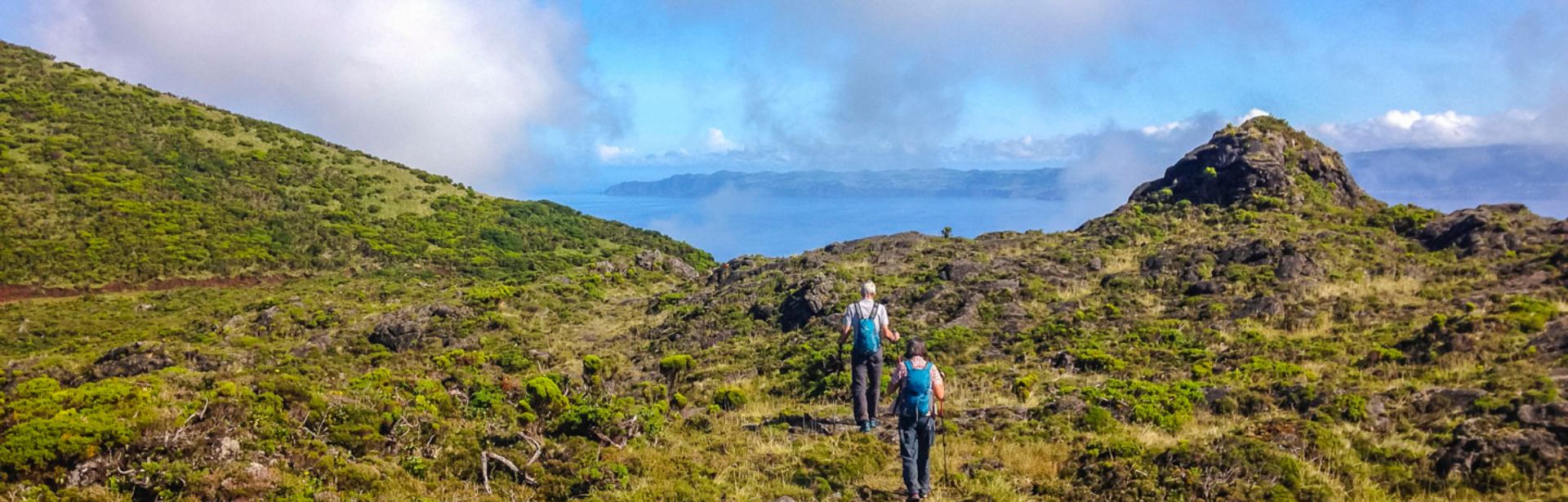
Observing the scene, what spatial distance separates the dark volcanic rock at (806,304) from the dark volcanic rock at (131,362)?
18.4m

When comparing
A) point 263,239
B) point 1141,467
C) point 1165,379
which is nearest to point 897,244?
point 1165,379

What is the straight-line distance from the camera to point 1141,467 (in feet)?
28.8

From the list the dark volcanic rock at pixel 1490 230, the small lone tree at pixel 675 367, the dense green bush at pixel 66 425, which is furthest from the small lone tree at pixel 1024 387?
the dark volcanic rock at pixel 1490 230

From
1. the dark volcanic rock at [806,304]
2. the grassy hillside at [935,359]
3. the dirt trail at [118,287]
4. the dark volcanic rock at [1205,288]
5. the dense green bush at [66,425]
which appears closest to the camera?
the dense green bush at [66,425]

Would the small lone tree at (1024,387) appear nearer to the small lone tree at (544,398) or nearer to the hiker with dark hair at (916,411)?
the hiker with dark hair at (916,411)

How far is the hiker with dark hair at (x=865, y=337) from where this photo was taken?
10320 millimetres

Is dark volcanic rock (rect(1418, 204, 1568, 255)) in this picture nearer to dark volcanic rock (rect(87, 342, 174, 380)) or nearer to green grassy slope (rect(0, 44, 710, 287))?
dark volcanic rock (rect(87, 342, 174, 380))

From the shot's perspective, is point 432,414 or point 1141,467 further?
point 432,414

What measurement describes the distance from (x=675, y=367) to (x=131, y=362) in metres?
15.1

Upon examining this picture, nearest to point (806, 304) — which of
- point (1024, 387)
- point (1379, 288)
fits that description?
point (1024, 387)

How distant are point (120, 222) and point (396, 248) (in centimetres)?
1890

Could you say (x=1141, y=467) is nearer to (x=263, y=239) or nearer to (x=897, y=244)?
(x=897, y=244)

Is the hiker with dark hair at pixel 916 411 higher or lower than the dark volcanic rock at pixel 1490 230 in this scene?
lower

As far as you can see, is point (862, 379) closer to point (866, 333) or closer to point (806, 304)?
point (866, 333)
